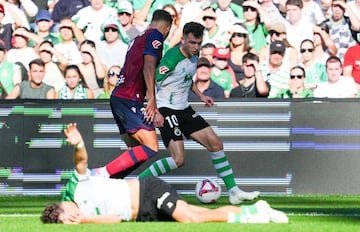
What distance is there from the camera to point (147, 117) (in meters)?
12.5

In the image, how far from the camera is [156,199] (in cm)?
990

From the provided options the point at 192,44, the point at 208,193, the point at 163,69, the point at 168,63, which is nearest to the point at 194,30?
the point at 192,44

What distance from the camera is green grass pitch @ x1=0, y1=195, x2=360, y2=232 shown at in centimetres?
958

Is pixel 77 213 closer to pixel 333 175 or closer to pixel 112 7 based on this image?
pixel 333 175

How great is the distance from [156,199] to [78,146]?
894mm

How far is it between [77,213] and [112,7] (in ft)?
32.2

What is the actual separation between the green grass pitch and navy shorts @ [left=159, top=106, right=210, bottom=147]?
1.05 metres

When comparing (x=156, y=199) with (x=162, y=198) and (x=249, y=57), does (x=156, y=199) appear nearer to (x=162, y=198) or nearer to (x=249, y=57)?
(x=162, y=198)

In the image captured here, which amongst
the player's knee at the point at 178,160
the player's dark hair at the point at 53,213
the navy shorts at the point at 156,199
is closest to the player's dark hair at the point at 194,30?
the player's knee at the point at 178,160

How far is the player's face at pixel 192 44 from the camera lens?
13.6m

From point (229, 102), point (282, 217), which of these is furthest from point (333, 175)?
point (282, 217)

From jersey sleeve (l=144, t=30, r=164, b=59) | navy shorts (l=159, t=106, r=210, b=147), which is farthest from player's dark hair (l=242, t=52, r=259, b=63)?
jersey sleeve (l=144, t=30, r=164, b=59)

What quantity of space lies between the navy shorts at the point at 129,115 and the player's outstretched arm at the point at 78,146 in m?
2.64

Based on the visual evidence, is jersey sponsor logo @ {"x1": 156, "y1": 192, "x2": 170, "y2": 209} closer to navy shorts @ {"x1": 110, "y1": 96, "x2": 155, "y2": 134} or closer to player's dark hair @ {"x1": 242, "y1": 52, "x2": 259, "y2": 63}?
navy shorts @ {"x1": 110, "y1": 96, "x2": 155, "y2": 134}
